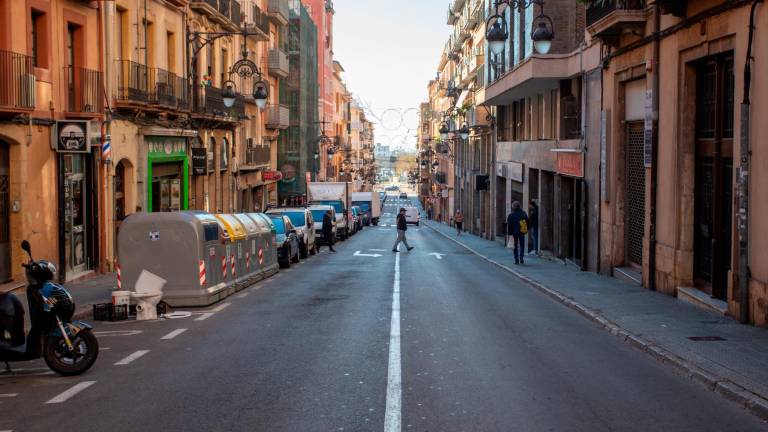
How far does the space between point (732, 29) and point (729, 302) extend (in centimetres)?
431

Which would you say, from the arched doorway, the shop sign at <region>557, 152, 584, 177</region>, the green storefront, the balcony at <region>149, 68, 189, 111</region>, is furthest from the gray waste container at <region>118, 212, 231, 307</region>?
the shop sign at <region>557, 152, 584, 177</region>

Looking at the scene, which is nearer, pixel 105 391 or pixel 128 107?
pixel 105 391

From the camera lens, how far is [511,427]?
7.45 meters

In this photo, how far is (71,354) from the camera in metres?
9.85

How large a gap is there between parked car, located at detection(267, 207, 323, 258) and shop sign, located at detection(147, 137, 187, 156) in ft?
12.4

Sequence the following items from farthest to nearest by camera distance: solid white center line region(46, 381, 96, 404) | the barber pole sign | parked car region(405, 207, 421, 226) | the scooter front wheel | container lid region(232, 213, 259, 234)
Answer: parked car region(405, 207, 421, 226), container lid region(232, 213, 259, 234), the barber pole sign, the scooter front wheel, solid white center line region(46, 381, 96, 404)

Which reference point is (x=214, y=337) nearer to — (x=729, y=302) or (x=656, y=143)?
(x=729, y=302)

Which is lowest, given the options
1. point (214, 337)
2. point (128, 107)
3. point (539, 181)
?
point (214, 337)

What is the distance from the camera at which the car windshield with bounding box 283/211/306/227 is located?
33062 millimetres

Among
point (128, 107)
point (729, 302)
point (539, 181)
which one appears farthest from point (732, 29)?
point (539, 181)

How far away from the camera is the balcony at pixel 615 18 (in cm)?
1891

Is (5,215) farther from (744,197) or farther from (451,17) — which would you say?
(451,17)

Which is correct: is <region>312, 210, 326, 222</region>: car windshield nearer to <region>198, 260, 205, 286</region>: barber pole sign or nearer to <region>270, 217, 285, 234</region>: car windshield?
<region>270, 217, 285, 234</region>: car windshield

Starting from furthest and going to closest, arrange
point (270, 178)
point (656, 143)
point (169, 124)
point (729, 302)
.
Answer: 1. point (270, 178)
2. point (169, 124)
3. point (656, 143)
4. point (729, 302)
